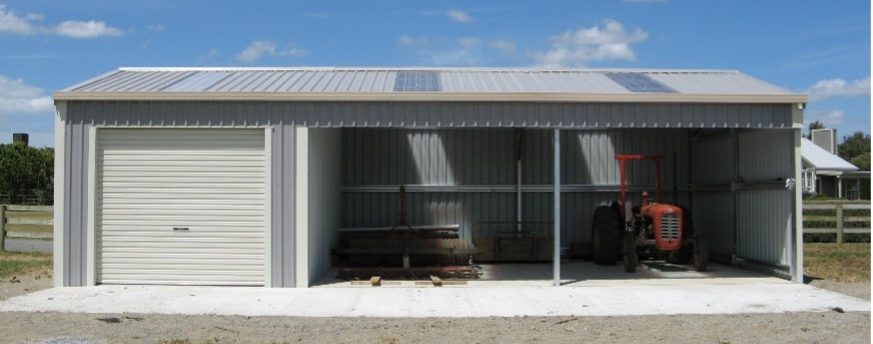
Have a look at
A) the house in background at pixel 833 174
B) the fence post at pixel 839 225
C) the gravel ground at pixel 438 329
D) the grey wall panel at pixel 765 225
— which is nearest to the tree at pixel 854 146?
the house in background at pixel 833 174

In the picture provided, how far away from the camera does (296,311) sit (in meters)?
9.18

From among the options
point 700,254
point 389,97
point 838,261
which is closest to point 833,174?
point 838,261

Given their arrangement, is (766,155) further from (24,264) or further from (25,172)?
(25,172)

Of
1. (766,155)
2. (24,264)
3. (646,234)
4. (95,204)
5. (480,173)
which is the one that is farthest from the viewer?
(480,173)

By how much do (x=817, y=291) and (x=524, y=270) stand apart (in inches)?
171

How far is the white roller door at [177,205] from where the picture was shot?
11.3m

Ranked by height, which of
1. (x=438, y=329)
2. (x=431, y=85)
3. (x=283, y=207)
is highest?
(x=431, y=85)

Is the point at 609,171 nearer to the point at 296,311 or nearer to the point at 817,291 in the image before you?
the point at 817,291

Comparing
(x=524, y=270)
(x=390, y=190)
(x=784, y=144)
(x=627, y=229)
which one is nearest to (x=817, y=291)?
(x=784, y=144)

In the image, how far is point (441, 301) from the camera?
10.0m

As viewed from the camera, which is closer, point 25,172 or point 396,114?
point 396,114

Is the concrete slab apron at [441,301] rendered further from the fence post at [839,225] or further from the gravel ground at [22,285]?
the fence post at [839,225]

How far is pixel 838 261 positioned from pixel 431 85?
789cm

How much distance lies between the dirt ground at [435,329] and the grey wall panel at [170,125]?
2348 mm
